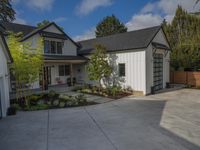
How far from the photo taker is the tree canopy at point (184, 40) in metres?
15.2

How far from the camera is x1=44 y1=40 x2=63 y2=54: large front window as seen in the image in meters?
17.2

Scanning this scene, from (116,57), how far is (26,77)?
8158 mm

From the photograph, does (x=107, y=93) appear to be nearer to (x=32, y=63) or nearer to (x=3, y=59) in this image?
(x=32, y=63)

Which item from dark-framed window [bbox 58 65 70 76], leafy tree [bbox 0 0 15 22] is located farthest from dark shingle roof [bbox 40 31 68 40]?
leafy tree [bbox 0 0 15 22]

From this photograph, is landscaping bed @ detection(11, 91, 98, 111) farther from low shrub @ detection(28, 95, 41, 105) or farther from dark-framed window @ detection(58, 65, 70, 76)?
dark-framed window @ detection(58, 65, 70, 76)

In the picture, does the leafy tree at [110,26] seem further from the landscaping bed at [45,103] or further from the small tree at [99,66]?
the landscaping bed at [45,103]

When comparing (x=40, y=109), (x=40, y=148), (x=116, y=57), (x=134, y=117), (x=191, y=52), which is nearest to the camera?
(x=40, y=148)

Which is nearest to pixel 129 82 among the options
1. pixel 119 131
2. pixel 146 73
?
pixel 146 73

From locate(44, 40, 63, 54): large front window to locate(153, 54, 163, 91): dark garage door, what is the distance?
952 centimetres

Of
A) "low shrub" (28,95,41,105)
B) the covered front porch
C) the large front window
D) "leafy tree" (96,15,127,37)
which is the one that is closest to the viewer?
"low shrub" (28,95,41,105)

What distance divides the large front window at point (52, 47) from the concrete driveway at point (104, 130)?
355 inches

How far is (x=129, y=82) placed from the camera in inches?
615

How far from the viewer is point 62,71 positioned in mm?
19328

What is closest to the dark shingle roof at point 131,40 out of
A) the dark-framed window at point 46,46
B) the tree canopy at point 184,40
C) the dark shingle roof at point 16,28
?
the tree canopy at point 184,40
